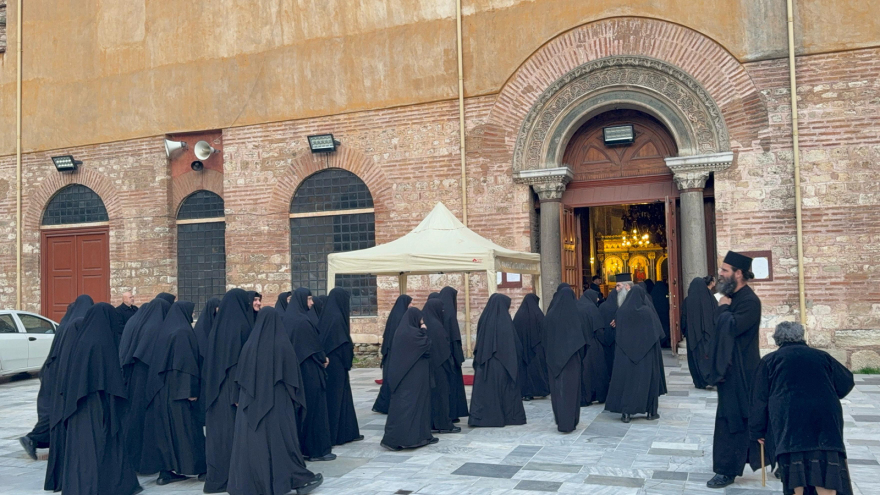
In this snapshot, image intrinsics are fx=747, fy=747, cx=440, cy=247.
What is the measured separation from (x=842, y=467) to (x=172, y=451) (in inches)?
205

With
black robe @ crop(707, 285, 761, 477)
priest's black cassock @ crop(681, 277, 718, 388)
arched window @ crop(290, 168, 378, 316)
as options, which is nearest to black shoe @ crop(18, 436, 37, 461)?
black robe @ crop(707, 285, 761, 477)

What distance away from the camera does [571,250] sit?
1345cm

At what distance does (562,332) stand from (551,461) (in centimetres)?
176

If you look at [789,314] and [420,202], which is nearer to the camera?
[789,314]

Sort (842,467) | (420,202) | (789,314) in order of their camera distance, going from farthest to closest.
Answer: (420,202), (789,314), (842,467)

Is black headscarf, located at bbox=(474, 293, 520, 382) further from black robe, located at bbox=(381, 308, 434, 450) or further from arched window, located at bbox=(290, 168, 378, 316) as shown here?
arched window, located at bbox=(290, 168, 378, 316)

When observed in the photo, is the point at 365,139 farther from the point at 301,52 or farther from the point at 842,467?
the point at 842,467

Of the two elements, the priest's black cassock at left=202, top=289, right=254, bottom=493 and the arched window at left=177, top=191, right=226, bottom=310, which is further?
the arched window at left=177, top=191, right=226, bottom=310

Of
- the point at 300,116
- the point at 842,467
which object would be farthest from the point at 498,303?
the point at 300,116

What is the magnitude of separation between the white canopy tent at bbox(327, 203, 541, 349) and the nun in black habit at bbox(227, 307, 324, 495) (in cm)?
357

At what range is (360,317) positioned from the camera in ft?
45.6

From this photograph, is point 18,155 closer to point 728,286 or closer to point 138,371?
point 138,371

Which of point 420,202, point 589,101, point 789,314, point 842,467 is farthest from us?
point 420,202

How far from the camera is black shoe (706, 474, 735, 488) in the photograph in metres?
5.80
